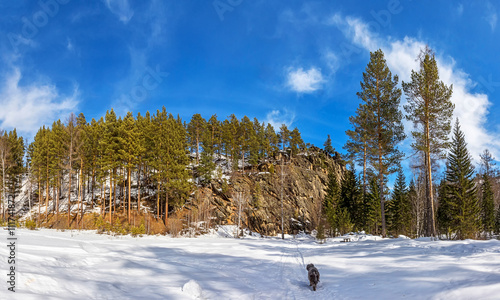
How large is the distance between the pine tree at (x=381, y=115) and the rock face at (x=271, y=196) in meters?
16.3

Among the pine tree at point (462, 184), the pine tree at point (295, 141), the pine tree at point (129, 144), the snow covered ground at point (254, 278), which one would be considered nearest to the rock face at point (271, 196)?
the pine tree at point (295, 141)

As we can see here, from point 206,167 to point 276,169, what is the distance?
16884 mm

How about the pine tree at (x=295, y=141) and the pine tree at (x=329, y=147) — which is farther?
the pine tree at (x=329, y=147)

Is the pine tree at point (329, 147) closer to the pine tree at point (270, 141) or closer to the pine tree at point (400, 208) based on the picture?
the pine tree at point (270, 141)

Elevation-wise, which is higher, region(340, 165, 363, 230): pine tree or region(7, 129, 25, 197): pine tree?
region(7, 129, 25, 197): pine tree

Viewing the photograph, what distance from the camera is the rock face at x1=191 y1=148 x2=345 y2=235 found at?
4256 cm

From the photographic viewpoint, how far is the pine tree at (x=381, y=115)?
2195 centimetres

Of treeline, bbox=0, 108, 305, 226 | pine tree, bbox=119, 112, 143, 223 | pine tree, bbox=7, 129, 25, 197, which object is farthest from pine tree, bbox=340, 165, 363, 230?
pine tree, bbox=7, 129, 25, 197

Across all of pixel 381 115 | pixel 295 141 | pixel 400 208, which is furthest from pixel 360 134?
pixel 295 141

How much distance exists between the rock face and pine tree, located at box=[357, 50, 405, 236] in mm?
16334

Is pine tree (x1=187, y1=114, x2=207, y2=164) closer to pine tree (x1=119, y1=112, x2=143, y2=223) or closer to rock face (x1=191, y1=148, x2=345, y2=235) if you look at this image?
rock face (x1=191, y1=148, x2=345, y2=235)

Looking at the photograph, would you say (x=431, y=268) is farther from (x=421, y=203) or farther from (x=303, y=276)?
(x=421, y=203)

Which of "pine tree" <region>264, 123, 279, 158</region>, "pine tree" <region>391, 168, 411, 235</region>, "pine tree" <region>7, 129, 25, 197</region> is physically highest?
"pine tree" <region>264, 123, 279, 158</region>

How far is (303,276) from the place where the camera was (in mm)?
9148
